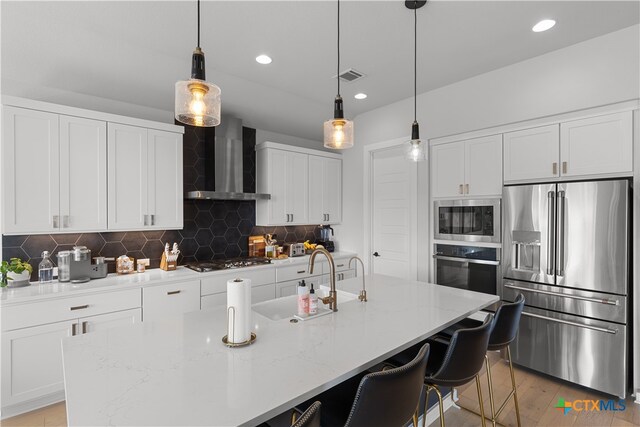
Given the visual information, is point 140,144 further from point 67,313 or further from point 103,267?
point 67,313

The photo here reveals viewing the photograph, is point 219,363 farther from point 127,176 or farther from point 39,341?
point 127,176

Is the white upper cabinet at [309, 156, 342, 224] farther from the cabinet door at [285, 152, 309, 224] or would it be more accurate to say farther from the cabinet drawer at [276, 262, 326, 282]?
the cabinet drawer at [276, 262, 326, 282]

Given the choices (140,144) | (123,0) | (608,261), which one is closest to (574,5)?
(608,261)

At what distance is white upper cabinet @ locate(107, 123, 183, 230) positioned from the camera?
3006 millimetres

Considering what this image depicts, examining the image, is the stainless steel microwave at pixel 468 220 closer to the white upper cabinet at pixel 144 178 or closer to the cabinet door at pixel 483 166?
the cabinet door at pixel 483 166

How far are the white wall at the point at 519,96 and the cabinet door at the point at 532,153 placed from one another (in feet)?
0.49

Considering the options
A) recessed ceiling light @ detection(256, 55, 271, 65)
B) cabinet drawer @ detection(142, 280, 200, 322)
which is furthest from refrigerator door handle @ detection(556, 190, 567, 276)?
cabinet drawer @ detection(142, 280, 200, 322)

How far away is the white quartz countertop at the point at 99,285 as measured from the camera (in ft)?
7.80

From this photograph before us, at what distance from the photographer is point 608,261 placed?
8.01ft

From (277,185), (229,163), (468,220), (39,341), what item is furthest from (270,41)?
(39,341)

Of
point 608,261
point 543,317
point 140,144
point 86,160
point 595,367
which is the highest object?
point 140,144

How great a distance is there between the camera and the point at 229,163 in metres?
3.81

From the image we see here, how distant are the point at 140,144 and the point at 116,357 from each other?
2414mm

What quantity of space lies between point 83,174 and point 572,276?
425 cm
